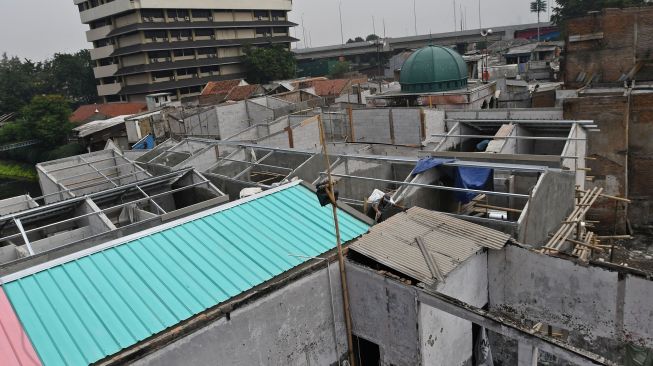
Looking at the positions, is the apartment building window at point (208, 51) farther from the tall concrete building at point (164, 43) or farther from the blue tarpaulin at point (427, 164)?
the blue tarpaulin at point (427, 164)

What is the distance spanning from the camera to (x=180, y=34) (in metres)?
73.4

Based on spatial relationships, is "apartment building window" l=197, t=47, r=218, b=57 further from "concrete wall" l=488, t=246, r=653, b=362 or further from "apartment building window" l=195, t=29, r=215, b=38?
"concrete wall" l=488, t=246, r=653, b=362

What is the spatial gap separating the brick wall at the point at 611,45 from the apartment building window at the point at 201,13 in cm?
6040

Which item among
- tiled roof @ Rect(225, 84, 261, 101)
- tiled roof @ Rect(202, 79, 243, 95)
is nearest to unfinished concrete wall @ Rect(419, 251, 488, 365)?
tiled roof @ Rect(225, 84, 261, 101)

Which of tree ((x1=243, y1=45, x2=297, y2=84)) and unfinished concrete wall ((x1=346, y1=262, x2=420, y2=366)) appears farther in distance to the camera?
tree ((x1=243, y1=45, x2=297, y2=84))

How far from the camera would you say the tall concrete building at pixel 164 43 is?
69.6 m

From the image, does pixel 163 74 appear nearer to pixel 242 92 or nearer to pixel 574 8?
pixel 242 92

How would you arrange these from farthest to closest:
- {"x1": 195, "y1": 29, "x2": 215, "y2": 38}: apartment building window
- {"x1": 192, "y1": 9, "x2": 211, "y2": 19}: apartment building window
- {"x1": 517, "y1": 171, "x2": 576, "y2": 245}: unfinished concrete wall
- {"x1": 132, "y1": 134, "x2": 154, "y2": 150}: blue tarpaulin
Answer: {"x1": 195, "y1": 29, "x2": 215, "y2": 38}: apartment building window → {"x1": 192, "y1": 9, "x2": 211, "y2": 19}: apartment building window → {"x1": 132, "y1": 134, "x2": 154, "y2": 150}: blue tarpaulin → {"x1": 517, "y1": 171, "x2": 576, "y2": 245}: unfinished concrete wall

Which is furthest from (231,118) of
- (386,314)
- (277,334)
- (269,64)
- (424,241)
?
(269,64)

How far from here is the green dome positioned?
1192 inches

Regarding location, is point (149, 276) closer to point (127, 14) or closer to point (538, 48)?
point (538, 48)

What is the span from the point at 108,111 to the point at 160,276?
2287 inches

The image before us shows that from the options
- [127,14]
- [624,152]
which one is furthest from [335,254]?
[127,14]

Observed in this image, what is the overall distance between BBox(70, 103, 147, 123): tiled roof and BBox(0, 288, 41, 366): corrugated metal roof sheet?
53914 millimetres
